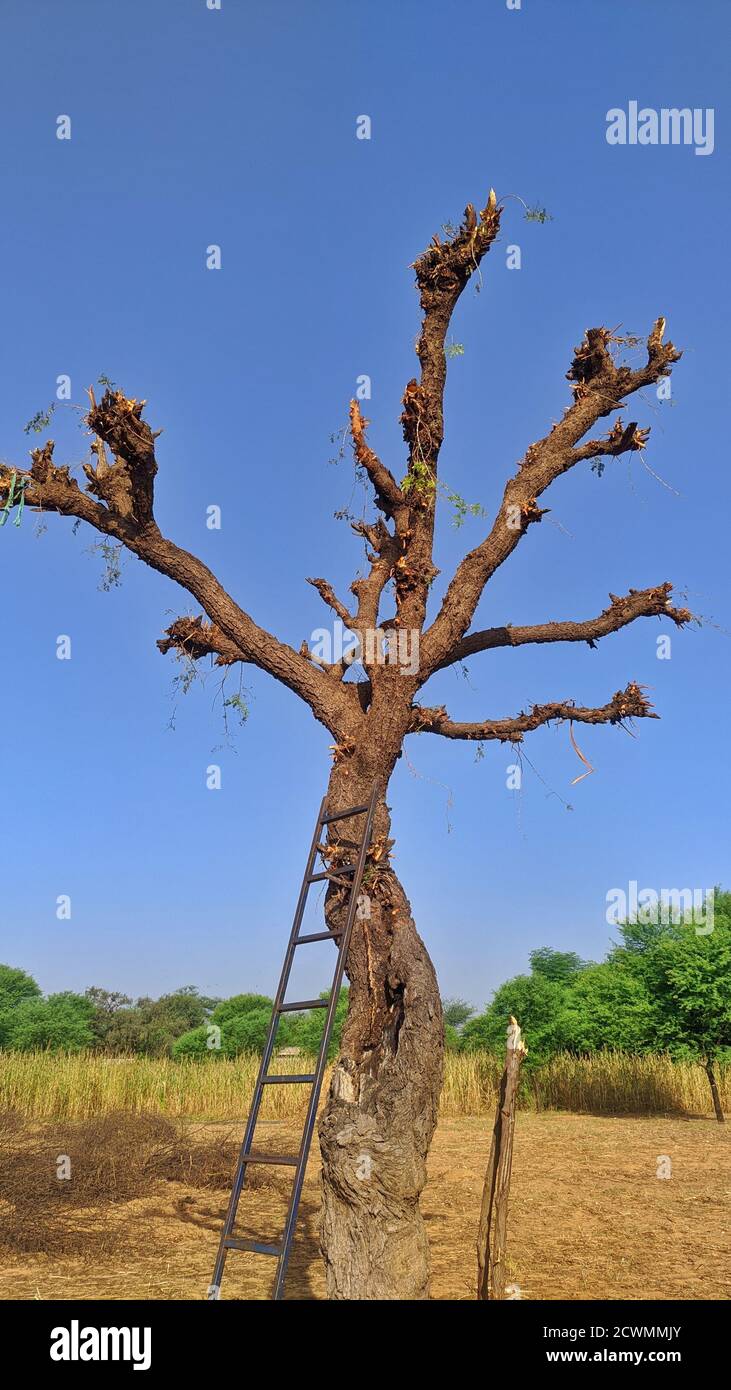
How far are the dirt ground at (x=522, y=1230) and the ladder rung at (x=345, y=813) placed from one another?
3.12 metres

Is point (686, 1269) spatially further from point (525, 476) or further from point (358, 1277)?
point (525, 476)

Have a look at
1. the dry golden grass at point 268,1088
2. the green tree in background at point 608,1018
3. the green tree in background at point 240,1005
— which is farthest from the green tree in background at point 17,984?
the green tree in background at point 608,1018

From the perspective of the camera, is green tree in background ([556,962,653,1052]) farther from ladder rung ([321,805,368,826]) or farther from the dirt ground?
ladder rung ([321,805,368,826])

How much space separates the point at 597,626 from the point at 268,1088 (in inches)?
488

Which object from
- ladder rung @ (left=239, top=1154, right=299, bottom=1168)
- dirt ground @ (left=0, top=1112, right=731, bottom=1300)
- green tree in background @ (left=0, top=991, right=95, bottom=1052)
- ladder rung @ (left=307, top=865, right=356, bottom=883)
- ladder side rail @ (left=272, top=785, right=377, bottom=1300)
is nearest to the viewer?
ladder side rail @ (left=272, top=785, right=377, bottom=1300)

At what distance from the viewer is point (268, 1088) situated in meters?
18.0

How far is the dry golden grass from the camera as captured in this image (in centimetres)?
1572

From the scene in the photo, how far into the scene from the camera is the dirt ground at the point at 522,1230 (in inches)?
286

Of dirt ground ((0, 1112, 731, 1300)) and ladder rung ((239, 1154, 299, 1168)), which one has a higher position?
ladder rung ((239, 1154, 299, 1168))

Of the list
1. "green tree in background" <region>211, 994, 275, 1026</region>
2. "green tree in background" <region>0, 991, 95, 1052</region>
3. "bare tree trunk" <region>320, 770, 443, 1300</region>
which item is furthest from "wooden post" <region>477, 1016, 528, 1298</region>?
"green tree in background" <region>211, 994, 275, 1026</region>

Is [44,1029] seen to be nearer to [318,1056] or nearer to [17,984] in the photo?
[17,984]

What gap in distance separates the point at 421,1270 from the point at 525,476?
5.32 m

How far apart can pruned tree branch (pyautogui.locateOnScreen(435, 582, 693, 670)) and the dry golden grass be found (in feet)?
34.0

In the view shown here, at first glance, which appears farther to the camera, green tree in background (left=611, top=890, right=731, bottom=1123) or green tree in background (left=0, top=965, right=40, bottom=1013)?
green tree in background (left=0, top=965, right=40, bottom=1013)
